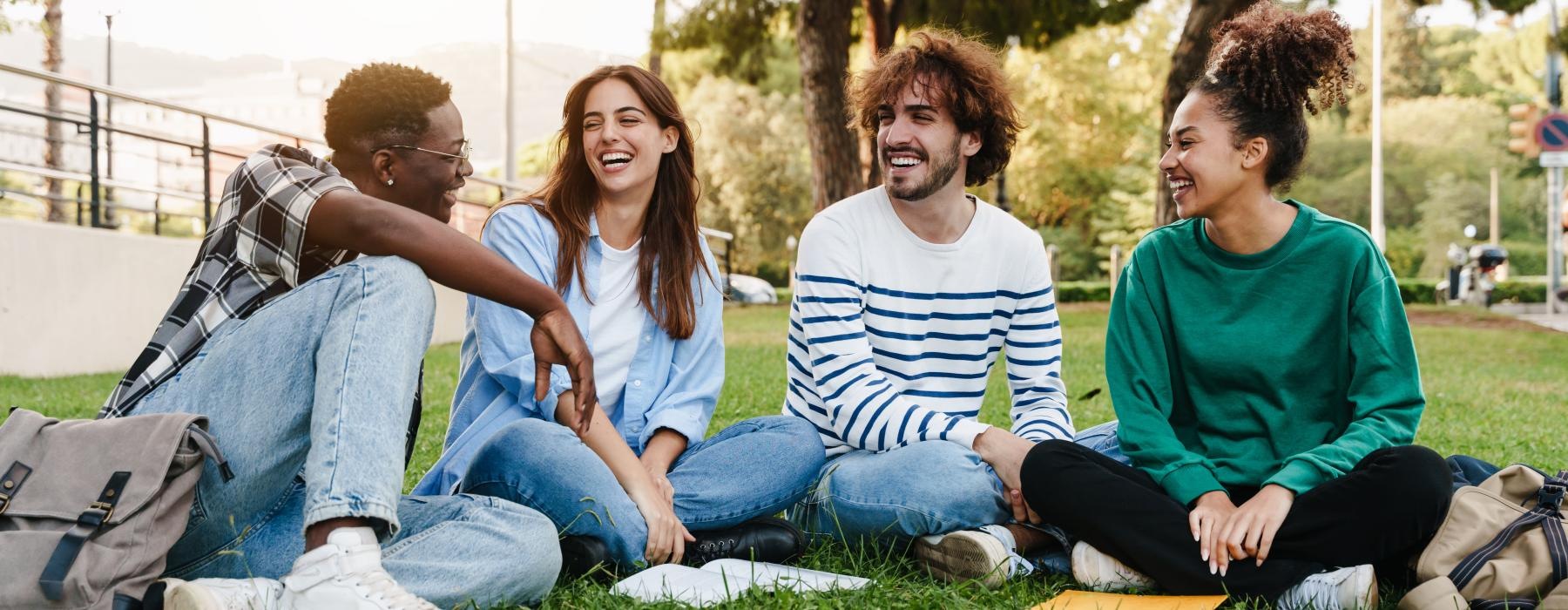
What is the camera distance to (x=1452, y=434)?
6.19m

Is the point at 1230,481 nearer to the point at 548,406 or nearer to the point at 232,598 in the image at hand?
the point at 548,406

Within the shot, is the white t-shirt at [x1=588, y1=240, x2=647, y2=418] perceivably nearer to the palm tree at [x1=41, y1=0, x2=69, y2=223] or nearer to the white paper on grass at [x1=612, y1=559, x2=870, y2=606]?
the white paper on grass at [x1=612, y1=559, x2=870, y2=606]

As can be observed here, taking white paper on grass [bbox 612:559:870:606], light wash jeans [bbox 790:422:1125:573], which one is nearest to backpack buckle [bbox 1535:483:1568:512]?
light wash jeans [bbox 790:422:1125:573]

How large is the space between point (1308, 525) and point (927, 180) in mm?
1389

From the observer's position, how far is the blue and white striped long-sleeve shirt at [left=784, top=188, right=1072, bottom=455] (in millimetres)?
3391

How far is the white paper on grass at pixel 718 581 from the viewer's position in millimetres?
2703

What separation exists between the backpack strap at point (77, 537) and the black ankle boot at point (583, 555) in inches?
39.5

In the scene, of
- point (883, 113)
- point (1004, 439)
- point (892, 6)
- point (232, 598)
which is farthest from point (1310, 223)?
point (892, 6)

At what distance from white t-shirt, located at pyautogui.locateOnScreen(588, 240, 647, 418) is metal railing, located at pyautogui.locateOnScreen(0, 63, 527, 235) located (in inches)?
209

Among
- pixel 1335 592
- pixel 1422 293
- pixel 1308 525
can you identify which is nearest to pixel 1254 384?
pixel 1308 525

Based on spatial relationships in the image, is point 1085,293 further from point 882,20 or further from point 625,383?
point 625,383

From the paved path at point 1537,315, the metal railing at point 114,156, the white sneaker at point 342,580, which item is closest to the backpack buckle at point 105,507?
the white sneaker at point 342,580

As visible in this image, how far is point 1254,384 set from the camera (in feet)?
10.3

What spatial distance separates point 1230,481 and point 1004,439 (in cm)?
56
